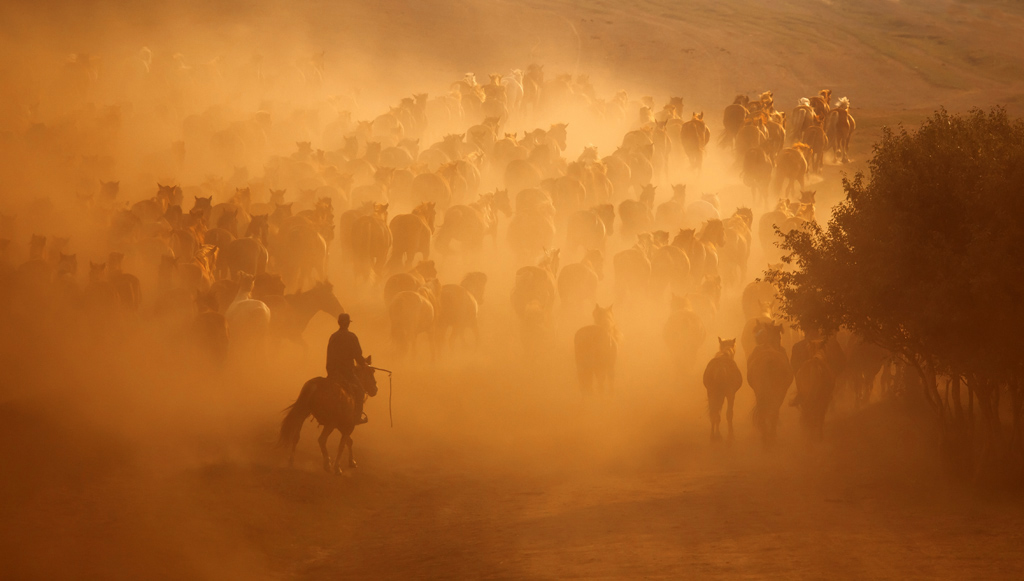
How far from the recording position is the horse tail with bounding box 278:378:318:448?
38.9 ft

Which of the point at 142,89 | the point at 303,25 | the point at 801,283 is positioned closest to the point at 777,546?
the point at 801,283

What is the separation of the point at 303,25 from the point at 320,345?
4323cm

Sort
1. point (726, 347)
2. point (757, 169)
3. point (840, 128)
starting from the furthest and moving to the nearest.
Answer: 1. point (840, 128)
2. point (757, 169)
3. point (726, 347)

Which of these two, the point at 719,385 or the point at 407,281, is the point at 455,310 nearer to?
the point at 407,281

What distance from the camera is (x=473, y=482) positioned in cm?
1279

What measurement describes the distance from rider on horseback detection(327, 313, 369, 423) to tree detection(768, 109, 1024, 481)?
6024mm

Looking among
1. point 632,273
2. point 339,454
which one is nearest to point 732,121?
point 632,273

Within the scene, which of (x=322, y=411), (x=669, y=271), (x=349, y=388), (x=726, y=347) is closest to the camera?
(x=322, y=411)

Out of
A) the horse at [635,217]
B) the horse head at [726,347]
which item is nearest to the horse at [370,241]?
the horse at [635,217]

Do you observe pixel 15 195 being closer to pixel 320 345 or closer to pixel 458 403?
pixel 320 345

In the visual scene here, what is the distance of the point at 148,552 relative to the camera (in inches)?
372

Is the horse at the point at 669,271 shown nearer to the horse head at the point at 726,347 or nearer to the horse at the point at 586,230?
the horse at the point at 586,230

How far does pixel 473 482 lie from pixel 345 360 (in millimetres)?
2370

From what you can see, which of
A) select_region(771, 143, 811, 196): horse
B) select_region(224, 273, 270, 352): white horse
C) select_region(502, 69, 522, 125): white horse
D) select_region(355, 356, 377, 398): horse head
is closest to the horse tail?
select_region(355, 356, 377, 398): horse head
